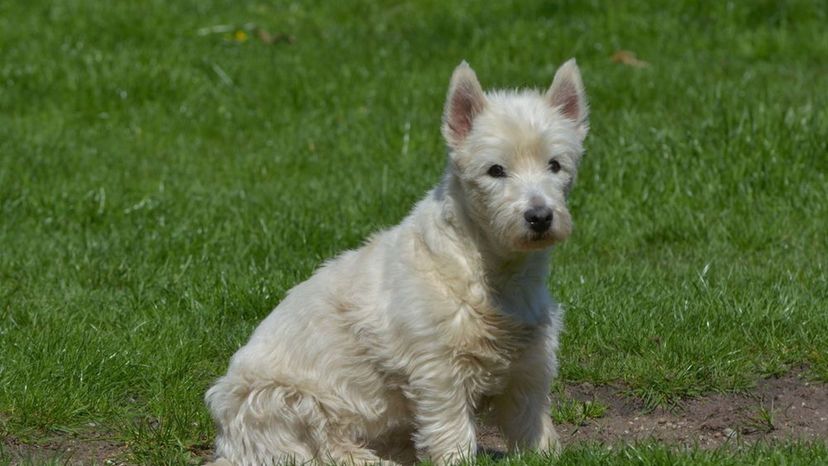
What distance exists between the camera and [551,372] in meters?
5.46

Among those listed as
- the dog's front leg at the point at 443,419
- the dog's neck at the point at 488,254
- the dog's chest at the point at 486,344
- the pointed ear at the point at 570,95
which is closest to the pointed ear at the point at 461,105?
the dog's neck at the point at 488,254

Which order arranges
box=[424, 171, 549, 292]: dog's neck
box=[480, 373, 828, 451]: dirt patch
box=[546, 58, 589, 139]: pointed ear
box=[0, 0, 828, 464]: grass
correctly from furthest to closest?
box=[0, 0, 828, 464]: grass, box=[480, 373, 828, 451]: dirt patch, box=[546, 58, 589, 139]: pointed ear, box=[424, 171, 549, 292]: dog's neck

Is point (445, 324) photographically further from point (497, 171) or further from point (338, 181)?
point (338, 181)

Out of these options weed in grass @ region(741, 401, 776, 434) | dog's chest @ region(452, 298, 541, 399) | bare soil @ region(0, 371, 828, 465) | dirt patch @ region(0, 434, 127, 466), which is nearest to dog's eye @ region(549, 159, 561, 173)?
dog's chest @ region(452, 298, 541, 399)

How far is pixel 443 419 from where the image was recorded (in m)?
5.25

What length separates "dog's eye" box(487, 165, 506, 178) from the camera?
5.26 metres

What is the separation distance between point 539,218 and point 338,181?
16.4 ft

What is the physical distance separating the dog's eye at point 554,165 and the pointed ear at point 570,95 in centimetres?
30

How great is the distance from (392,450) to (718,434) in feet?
5.03

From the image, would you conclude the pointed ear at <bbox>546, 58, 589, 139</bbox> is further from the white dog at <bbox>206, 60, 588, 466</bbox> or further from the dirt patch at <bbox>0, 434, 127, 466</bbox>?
the dirt patch at <bbox>0, 434, 127, 466</bbox>

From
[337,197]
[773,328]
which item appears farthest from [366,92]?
[773,328]

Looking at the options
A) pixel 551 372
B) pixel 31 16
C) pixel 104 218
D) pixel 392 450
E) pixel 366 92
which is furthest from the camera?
pixel 31 16

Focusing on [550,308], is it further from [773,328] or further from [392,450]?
[773,328]

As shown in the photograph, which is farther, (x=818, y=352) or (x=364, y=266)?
(x=818, y=352)
